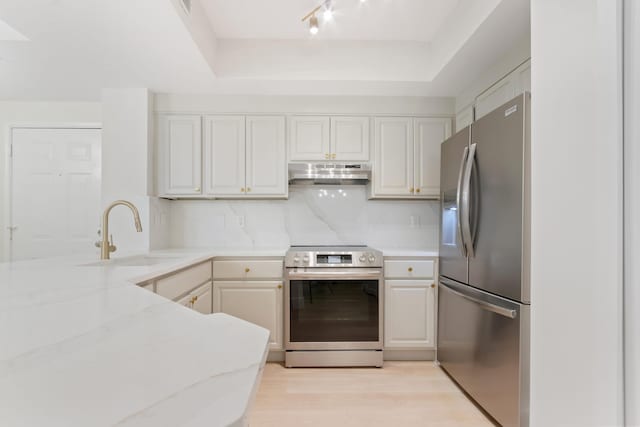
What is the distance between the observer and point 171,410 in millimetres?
349

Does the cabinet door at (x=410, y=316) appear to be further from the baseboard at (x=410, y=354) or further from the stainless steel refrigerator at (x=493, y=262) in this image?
the stainless steel refrigerator at (x=493, y=262)

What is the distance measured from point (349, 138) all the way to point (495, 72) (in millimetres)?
1211

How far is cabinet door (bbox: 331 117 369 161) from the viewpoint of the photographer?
2938 mm

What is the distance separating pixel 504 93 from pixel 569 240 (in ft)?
5.40

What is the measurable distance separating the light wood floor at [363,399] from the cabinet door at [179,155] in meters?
1.73

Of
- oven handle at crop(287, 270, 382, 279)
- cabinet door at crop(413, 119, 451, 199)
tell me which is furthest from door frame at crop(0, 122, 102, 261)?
cabinet door at crop(413, 119, 451, 199)

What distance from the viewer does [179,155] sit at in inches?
114

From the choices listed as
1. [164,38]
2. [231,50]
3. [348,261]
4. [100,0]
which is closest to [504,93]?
[348,261]

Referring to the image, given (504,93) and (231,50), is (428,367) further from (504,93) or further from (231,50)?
(231,50)

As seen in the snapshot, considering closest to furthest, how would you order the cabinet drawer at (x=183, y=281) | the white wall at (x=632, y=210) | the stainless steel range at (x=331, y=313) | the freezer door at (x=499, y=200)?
the white wall at (x=632, y=210) → the freezer door at (x=499, y=200) → the cabinet drawer at (x=183, y=281) → the stainless steel range at (x=331, y=313)

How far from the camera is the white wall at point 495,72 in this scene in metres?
1.98

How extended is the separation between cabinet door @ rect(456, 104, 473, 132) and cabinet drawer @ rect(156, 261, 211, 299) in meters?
2.42

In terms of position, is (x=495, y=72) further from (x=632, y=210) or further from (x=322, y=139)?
(x=632, y=210)

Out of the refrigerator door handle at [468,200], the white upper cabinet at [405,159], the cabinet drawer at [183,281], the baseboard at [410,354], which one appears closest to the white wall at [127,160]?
the cabinet drawer at [183,281]
